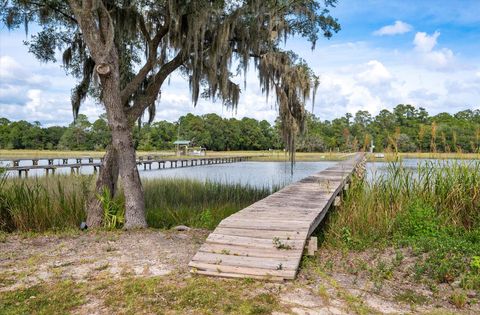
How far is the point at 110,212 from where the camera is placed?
276 inches

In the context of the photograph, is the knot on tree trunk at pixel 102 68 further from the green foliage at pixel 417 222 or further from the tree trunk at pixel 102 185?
the green foliage at pixel 417 222

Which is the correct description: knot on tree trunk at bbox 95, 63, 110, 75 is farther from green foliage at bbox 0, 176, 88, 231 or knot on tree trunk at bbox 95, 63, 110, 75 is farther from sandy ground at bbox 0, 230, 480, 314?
sandy ground at bbox 0, 230, 480, 314

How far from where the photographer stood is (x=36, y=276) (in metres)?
4.19

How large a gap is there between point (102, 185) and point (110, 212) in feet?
1.72

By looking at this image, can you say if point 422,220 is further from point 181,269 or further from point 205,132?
point 205,132

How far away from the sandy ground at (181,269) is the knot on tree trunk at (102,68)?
249 centimetres

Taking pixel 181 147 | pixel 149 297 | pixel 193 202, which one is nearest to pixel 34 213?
pixel 193 202

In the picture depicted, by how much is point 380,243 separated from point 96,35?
17.2ft

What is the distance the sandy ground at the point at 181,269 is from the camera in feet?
11.2

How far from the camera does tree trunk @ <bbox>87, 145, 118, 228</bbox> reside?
700cm

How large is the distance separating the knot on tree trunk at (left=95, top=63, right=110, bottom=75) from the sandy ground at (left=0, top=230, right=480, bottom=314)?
249 cm

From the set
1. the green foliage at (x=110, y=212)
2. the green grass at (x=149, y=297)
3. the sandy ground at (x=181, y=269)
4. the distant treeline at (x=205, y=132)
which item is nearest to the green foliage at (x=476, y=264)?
the sandy ground at (x=181, y=269)

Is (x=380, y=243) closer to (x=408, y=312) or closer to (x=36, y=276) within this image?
(x=408, y=312)

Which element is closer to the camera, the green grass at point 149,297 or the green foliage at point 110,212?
the green grass at point 149,297
